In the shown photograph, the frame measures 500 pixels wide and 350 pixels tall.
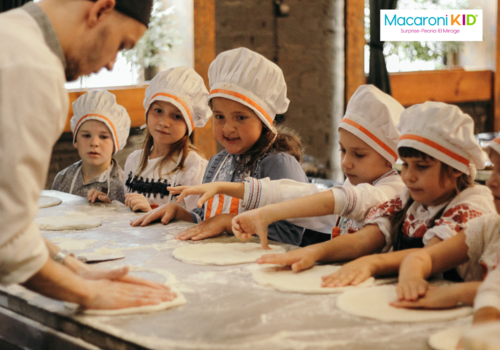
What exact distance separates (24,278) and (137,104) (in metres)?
3.59

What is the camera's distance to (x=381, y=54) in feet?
15.8

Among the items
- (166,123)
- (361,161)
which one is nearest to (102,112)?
(166,123)

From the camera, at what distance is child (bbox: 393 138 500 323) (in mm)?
1026

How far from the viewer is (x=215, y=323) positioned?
952mm

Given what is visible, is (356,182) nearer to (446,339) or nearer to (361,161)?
(361,161)

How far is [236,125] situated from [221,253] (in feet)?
2.10

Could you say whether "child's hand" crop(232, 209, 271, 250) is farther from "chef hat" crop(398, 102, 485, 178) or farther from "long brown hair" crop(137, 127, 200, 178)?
"long brown hair" crop(137, 127, 200, 178)

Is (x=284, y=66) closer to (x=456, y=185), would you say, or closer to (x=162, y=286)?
(x=456, y=185)

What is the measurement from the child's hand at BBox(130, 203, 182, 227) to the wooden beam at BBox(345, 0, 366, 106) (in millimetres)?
2965

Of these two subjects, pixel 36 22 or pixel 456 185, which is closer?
pixel 36 22

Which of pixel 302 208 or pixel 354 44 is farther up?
pixel 354 44

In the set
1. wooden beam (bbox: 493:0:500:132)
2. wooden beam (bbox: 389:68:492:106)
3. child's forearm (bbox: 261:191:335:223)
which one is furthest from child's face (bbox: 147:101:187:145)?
wooden beam (bbox: 493:0:500:132)

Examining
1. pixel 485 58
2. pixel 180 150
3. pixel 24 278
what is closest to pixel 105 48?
pixel 24 278

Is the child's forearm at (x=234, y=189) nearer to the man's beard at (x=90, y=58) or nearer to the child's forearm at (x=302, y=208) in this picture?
the child's forearm at (x=302, y=208)
